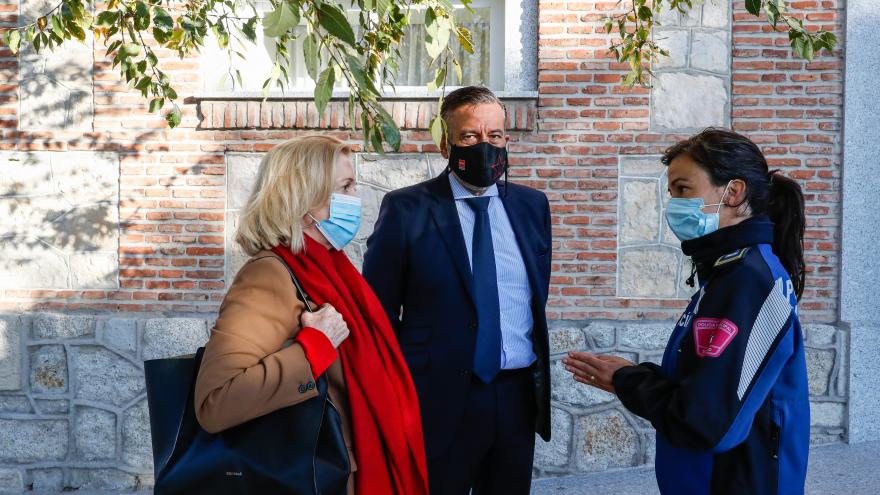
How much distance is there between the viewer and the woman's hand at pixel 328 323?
7.20 feet

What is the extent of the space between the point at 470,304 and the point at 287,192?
93 centimetres

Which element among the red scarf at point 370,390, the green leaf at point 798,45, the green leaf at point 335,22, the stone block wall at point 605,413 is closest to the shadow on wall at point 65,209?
the stone block wall at point 605,413

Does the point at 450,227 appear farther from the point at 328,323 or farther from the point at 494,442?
the point at 328,323

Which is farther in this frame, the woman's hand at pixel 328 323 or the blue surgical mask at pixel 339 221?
the blue surgical mask at pixel 339 221

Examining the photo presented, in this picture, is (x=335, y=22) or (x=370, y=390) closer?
(x=335, y=22)

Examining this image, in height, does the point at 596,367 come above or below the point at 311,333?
below

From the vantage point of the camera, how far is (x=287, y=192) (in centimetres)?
234

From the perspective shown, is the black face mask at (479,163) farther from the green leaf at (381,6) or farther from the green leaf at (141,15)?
the green leaf at (141,15)

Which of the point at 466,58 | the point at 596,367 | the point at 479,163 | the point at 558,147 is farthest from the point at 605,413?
the point at 596,367

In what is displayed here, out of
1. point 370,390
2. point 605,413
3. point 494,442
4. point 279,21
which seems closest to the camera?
point 279,21

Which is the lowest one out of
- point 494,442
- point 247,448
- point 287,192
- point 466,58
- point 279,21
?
point 494,442

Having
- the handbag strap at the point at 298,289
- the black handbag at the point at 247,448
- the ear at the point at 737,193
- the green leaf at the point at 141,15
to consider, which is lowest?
the black handbag at the point at 247,448

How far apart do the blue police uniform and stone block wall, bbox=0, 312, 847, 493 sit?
319 cm

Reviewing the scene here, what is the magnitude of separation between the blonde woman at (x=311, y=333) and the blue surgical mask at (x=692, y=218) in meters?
0.90
